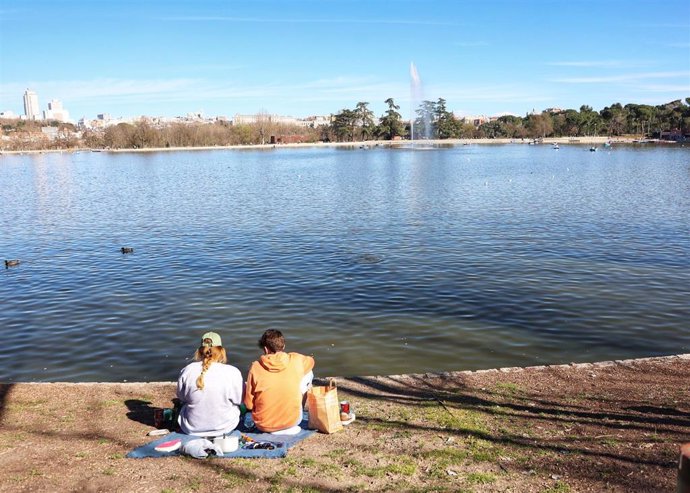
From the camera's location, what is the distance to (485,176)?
66.7 meters

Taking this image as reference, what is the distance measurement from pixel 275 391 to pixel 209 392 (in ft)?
2.77

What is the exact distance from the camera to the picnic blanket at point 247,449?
7285mm

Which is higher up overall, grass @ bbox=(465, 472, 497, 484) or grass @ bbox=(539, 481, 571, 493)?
grass @ bbox=(465, 472, 497, 484)

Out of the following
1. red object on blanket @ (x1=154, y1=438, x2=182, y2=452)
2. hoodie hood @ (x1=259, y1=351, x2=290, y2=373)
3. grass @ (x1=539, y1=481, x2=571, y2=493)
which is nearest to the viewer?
grass @ (x1=539, y1=481, x2=571, y2=493)

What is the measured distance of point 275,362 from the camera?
768 centimetres

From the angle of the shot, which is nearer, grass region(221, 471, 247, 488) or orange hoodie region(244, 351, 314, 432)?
grass region(221, 471, 247, 488)

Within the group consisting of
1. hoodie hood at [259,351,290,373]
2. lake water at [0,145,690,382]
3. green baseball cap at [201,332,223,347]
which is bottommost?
lake water at [0,145,690,382]

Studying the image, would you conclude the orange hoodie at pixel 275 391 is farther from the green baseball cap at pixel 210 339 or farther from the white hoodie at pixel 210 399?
the green baseball cap at pixel 210 339

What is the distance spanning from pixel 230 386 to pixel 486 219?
29036mm

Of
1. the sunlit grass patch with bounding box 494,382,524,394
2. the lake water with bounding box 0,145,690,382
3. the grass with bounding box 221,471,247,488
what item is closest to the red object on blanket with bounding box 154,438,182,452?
the grass with bounding box 221,471,247,488

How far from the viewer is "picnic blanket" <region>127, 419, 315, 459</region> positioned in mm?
7285

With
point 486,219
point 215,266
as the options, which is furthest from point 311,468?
point 486,219

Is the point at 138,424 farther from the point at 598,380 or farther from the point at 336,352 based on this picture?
the point at 598,380

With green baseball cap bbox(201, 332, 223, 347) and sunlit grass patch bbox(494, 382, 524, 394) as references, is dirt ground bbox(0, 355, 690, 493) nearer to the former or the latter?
sunlit grass patch bbox(494, 382, 524, 394)
